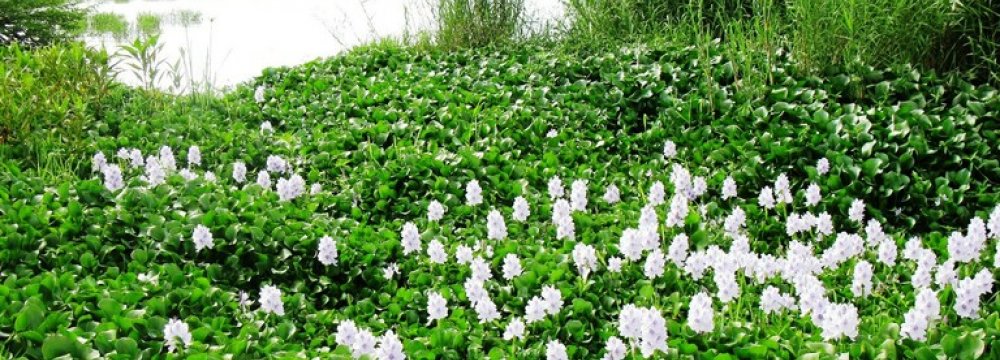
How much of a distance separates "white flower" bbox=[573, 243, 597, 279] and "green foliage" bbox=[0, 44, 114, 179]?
2498mm

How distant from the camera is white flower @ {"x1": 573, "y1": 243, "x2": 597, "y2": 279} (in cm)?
321

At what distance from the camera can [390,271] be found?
342 cm

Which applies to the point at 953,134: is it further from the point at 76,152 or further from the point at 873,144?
the point at 76,152

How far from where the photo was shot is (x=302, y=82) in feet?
20.9

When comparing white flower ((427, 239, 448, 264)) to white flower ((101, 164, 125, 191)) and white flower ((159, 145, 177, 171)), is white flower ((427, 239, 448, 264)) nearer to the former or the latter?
white flower ((101, 164, 125, 191))

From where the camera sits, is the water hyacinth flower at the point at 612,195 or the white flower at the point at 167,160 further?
the white flower at the point at 167,160

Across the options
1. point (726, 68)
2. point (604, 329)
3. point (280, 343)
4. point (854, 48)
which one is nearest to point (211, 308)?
point (280, 343)

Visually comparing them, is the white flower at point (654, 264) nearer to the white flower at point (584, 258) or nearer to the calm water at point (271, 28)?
the white flower at point (584, 258)

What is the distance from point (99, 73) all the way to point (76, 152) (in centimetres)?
100

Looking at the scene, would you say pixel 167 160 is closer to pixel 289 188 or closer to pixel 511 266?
pixel 289 188

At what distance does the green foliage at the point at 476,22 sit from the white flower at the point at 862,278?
13.3ft

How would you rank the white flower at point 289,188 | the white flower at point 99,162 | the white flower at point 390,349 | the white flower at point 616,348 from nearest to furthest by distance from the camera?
the white flower at point 390,349, the white flower at point 616,348, the white flower at point 289,188, the white flower at point 99,162

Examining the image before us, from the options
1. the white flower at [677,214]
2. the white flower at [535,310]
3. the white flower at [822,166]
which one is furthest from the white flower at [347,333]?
the white flower at [822,166]

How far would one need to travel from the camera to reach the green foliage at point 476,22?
675cm
